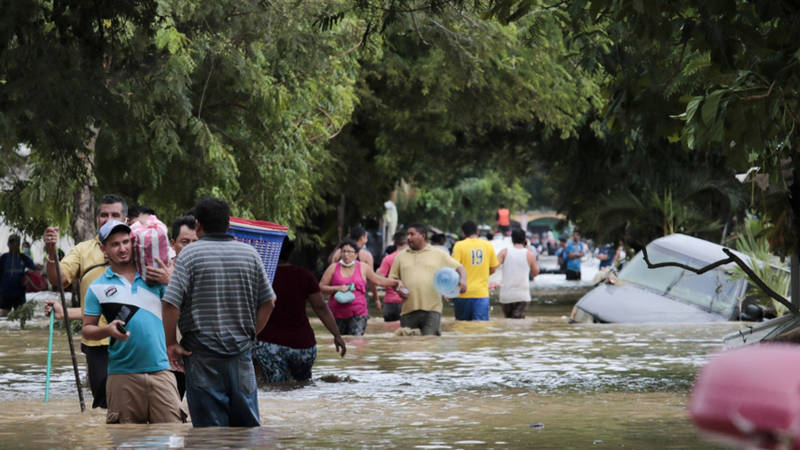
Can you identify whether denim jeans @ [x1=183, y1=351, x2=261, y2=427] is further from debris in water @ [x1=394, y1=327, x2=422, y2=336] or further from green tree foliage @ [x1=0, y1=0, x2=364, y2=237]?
debris in water @ [x1=394, y1=327, x2=422, y2=336]

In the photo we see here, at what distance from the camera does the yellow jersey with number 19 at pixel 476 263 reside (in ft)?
65.7

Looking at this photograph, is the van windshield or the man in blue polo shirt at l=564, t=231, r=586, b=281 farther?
the man in blue polo shirt at l=564, t=231, r=586, b=281

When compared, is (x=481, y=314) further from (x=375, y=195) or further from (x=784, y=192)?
(x=375, y=195)

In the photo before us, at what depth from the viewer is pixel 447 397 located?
11414 mm

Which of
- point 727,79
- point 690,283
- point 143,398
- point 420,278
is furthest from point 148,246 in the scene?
point 690,283

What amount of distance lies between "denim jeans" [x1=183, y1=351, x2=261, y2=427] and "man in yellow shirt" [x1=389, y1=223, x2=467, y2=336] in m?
10.1

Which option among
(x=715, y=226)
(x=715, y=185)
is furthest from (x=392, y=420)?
(x=715, y=185)

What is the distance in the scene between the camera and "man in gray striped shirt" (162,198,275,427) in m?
7.41

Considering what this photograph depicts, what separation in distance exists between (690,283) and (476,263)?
4898 millimetres

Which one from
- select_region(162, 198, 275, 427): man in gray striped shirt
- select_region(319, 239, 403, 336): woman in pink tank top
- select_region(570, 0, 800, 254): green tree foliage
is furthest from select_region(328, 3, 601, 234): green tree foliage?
select_region(162, 198, 275, 427): man in gray striped shirt

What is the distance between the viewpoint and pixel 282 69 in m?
21.2

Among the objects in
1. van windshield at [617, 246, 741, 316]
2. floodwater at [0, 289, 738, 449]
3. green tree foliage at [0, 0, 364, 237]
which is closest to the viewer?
floodwater at [0, 289, 738, 449]

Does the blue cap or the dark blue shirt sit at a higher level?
the dark blue shirt

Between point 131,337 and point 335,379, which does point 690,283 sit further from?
point 131,337
